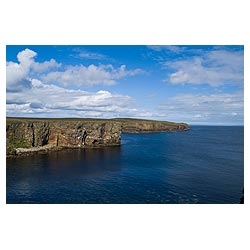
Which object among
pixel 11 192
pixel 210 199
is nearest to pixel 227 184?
pixel 210 199

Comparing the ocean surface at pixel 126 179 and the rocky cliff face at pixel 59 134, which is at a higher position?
the rocky cliff face at pixel 59 134

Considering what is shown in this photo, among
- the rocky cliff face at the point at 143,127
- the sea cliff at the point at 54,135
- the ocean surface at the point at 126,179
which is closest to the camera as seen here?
the ocean surface at the point at 126,179

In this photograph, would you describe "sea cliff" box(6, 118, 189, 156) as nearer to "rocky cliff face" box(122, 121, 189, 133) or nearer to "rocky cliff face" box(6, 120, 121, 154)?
"rocky cliff face" box(6, 120, 121, 154)

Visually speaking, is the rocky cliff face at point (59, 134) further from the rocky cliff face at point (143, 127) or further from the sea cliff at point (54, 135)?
the rocky cliff face at point (143, 127)

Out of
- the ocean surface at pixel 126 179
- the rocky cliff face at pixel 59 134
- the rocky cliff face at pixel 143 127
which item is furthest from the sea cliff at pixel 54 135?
the rocky cliff face at pixel 143 127

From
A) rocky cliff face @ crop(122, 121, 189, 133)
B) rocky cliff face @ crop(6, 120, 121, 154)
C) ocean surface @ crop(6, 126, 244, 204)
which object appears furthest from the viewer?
rocky cliff face @ crop(122, 121, 189, 133)

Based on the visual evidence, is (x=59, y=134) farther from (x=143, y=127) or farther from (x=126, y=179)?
(x=143, y=127)

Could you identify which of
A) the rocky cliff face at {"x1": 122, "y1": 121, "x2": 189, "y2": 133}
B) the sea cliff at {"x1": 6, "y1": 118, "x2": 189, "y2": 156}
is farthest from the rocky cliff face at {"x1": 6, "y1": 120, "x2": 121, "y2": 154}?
the rocky cliff face at {"x1": 122, "y1": 121, "x2": 189, "y2": 133}

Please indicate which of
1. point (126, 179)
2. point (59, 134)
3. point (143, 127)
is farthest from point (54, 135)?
point (143, 127)
